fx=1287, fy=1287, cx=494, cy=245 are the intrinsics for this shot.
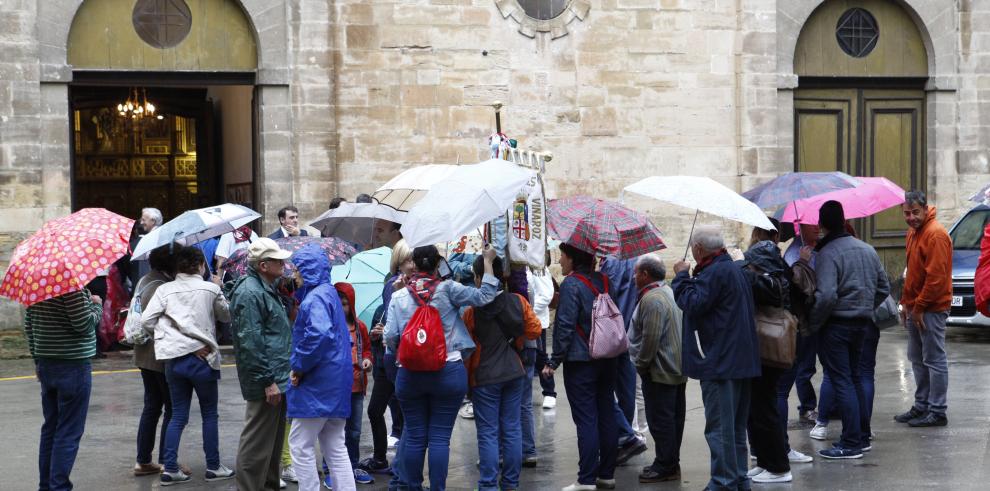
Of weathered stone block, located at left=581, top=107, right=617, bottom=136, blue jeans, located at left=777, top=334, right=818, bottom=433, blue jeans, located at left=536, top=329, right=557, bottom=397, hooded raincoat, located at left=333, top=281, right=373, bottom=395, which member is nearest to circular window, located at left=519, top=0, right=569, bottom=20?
weathered stone block, located at left=581, top=107, right=617, bottom=136

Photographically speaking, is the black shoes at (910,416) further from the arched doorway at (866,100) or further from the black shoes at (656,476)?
the arched doorway at (866,100)

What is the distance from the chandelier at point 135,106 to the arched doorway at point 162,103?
0.07ft

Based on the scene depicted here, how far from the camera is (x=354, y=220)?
1118cm

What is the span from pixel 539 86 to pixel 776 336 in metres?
9.56

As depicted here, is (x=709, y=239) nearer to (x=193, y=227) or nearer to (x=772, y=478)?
(x=772, y=478)

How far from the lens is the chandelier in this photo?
20.8 metres

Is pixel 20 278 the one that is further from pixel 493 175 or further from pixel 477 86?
pixel 477 86

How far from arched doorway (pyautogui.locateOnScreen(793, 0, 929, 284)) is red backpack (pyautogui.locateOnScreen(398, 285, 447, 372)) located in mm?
12387

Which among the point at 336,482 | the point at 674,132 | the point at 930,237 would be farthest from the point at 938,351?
the point at 674,132

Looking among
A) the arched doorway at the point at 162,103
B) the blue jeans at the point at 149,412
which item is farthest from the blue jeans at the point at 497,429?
the arched doorway at the point at 162,103

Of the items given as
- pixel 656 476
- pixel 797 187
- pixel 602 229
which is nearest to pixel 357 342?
pixel 602 229

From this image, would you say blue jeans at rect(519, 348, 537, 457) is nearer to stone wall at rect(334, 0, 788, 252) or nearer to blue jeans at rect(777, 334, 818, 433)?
blue jeans at rect(777, 334, 818, 433)

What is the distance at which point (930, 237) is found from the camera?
10.1 m

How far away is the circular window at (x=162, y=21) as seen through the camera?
16.0 metres
